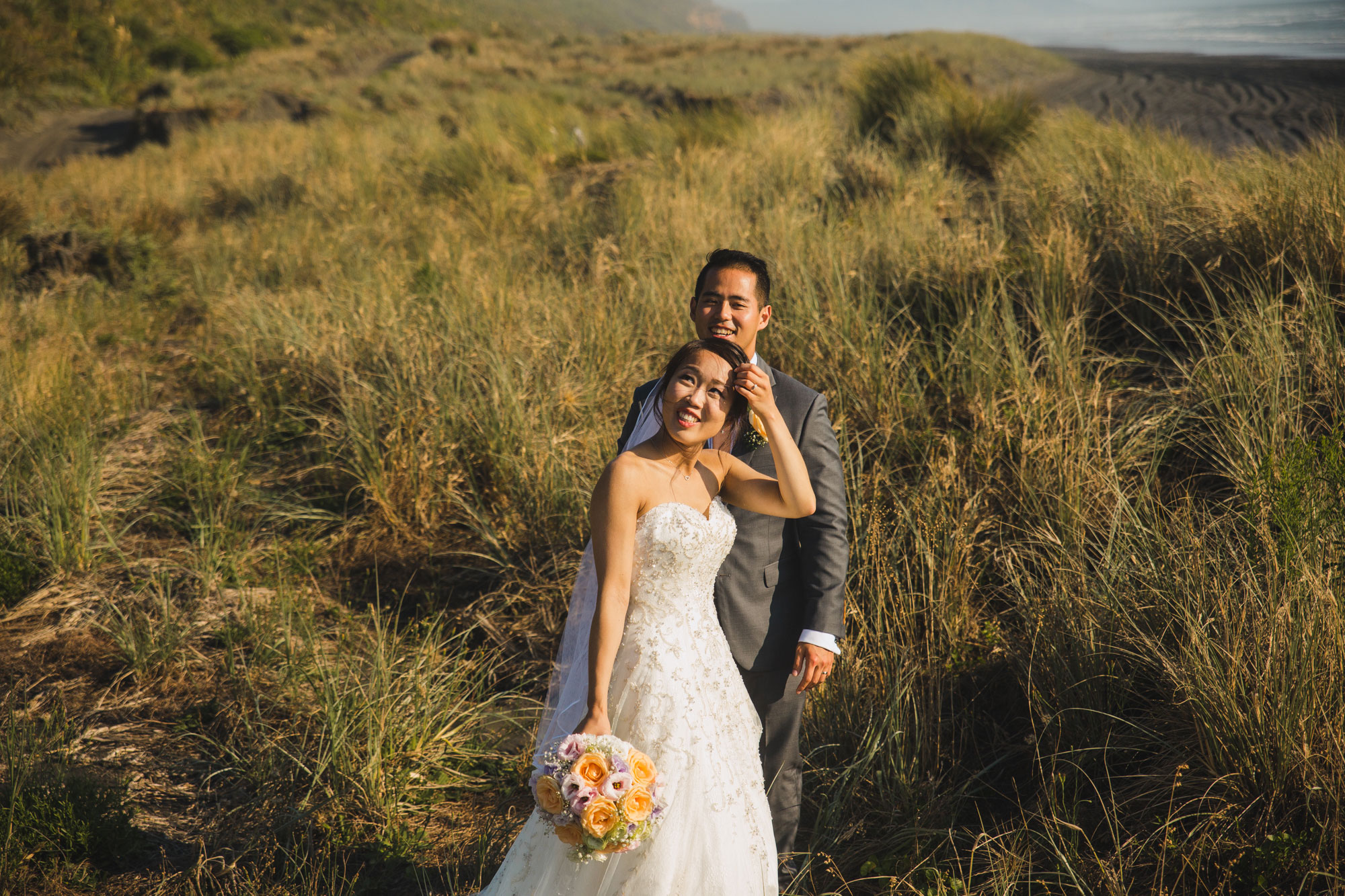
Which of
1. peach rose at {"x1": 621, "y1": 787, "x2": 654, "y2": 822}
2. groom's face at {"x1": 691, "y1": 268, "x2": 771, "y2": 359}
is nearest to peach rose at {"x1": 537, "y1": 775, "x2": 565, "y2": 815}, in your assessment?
peach rose at {"x1": 621, "y1": 787, "x2": 654, "y2": 822}

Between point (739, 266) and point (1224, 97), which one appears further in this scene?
point (1224, 97)

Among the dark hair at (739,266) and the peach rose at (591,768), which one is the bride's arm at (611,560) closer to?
the peach rose at (591,768)

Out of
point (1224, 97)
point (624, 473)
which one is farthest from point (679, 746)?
point (1224, 97)

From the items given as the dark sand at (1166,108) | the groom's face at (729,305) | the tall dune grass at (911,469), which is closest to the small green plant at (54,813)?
the tall dune grass at (911,469)

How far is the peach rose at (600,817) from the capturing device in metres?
1.66

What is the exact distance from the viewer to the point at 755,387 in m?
2.04

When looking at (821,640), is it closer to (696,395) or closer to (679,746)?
(679,746)

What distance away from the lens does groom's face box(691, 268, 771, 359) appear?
2.52 meters

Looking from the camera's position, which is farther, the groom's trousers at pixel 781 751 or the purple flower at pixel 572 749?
the groom's trousers at pixel 781 751

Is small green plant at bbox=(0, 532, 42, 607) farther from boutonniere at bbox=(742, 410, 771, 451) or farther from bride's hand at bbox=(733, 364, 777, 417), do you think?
bride's hand at bbox=(733, 364, 777, 417)

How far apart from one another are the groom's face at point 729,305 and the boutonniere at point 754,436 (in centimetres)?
32

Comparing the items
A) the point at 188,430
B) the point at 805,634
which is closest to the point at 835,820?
the point at 805,634

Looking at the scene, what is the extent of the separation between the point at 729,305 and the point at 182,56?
3865cm

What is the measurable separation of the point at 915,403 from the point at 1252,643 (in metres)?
2.04
